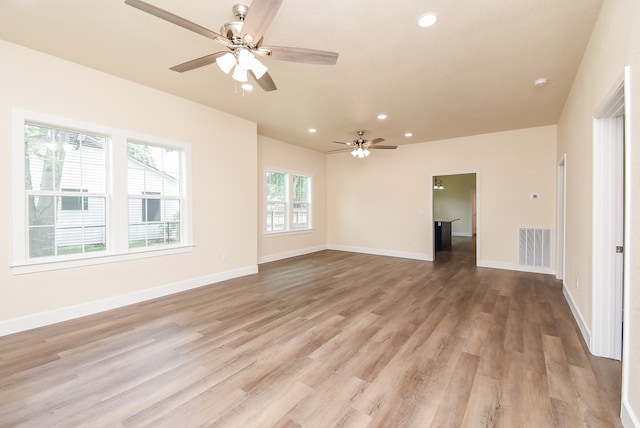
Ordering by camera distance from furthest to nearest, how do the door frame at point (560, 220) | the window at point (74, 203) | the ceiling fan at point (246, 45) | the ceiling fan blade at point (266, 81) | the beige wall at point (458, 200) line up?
the beige wall at point (458, 200) → the door frame at point (560, 220) → the window at point (74, 203) → the ceiling fan blade at point (266, 81) → the ceiling fan at point (246, 45)

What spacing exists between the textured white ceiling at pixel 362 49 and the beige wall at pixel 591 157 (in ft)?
1.00

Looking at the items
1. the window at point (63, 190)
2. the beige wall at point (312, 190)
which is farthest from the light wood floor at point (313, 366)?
the beige wall at point (312, 190)

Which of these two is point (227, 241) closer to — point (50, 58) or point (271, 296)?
point (271, 296)

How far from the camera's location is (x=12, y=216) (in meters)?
2.77

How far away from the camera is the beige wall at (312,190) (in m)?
6.24

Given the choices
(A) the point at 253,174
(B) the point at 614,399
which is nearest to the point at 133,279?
(A) the point at 253,174

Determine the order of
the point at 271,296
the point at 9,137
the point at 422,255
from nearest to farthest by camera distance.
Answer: the point at 9,137
the point at 271,296
the point at 422,255

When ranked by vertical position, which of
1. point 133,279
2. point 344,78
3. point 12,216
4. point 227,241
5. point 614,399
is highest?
point 344,78

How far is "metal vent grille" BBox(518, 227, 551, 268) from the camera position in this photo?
5.25m

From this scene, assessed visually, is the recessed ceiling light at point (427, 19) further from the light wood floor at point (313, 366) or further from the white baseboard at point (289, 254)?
the white baseboard at point (289, 254)

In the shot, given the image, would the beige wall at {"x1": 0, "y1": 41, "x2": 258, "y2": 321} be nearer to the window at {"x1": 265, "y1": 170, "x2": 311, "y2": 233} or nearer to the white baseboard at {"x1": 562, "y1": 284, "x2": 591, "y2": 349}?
the window at {"x1": 265, "y1": 170, "x2": 311, "y2": 233}

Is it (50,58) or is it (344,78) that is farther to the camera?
(344,78)

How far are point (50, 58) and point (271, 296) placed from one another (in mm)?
3815

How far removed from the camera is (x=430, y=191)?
645 cm
